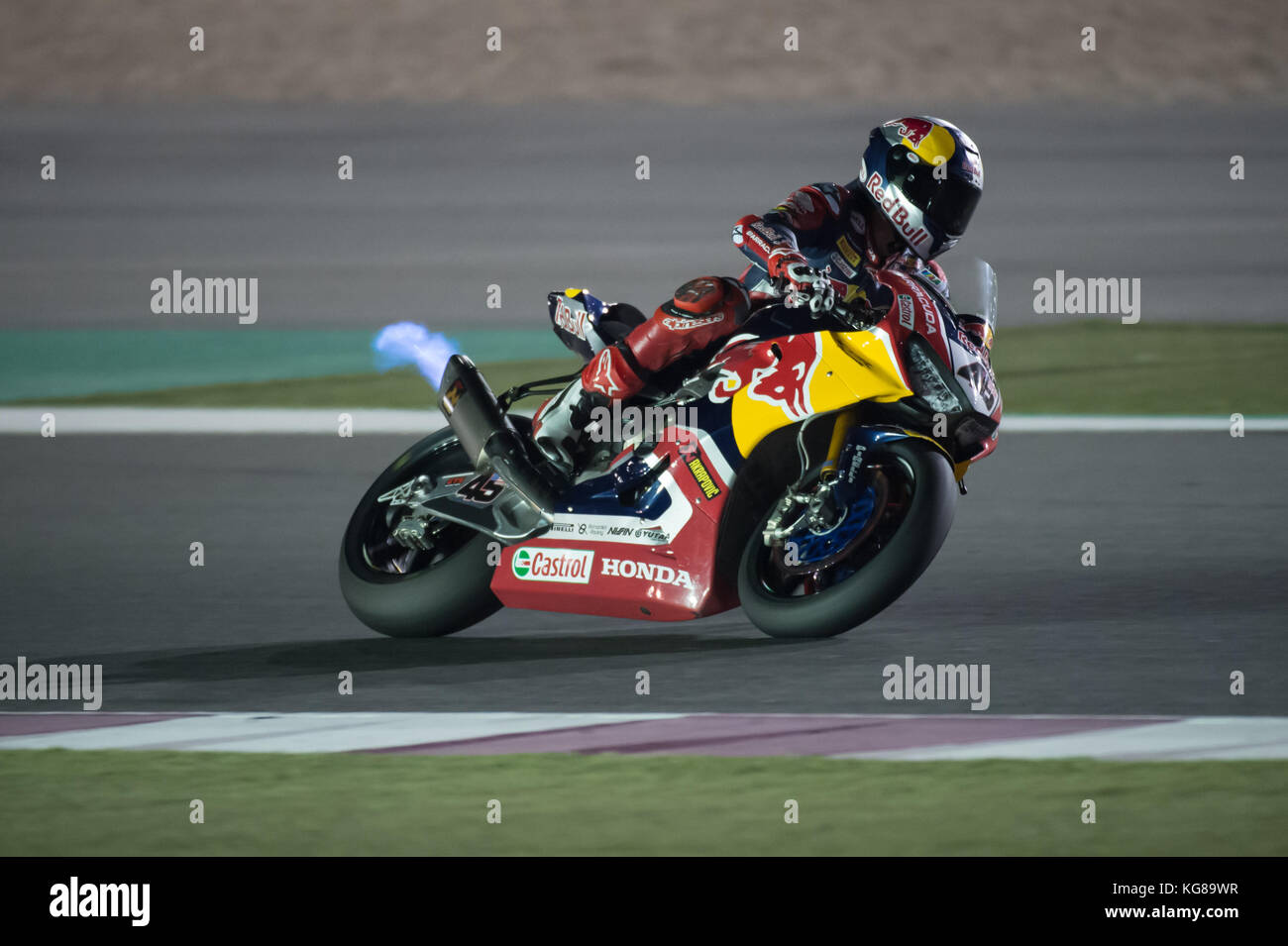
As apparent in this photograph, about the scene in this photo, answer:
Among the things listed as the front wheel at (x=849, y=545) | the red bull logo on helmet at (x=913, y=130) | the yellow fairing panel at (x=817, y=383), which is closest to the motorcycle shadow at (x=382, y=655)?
the front wheel at (x=849, y=545)

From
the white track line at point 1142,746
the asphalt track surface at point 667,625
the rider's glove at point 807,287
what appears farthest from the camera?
the rider's glove at point 807,287

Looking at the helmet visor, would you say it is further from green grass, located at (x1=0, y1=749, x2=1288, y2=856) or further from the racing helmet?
green grass, located at (x1=0, y1=749, x2=1288, y2=856)

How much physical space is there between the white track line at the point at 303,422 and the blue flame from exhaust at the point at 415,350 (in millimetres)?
5459

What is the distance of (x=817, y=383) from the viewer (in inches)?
316

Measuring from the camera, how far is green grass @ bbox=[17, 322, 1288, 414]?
52.9 feet

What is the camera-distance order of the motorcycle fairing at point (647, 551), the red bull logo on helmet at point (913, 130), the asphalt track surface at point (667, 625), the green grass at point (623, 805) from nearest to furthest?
the green grass at point (623, 805), the asphalt track surface at point (667, 625), the motorcycle fairing at point (647, 551), the red bull logo on helmet at point (913, 130)

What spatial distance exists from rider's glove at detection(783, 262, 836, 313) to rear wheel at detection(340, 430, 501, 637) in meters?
1.46

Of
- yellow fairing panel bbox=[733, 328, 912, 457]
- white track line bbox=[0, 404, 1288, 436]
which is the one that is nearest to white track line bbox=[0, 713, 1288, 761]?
yellow fairing panel bbox=[733, 328, 912, 457]

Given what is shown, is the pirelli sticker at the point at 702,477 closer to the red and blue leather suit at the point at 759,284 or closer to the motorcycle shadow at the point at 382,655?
the red and blue leather suit at the point at 759,284

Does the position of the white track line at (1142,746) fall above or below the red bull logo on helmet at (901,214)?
below

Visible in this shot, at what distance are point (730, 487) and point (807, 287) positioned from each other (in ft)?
2.46

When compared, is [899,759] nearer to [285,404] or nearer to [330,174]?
[285,404]

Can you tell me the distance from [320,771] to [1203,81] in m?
38.7

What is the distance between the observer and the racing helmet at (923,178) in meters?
8.32
